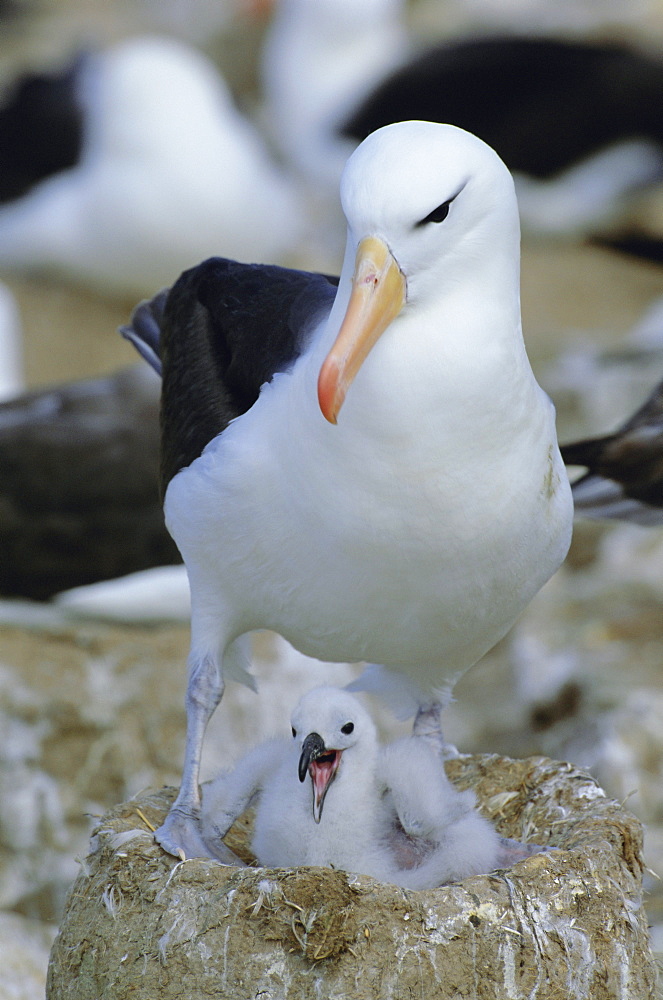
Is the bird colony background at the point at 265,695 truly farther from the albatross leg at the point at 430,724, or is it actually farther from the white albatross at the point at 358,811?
the white albatross at the point at 358,811

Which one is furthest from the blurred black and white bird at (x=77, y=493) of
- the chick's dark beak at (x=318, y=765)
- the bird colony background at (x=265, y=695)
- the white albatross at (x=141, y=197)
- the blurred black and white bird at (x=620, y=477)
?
the white albatross at (x=141, y=197)

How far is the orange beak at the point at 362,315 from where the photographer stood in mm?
2867

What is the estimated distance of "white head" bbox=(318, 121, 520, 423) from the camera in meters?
2.94

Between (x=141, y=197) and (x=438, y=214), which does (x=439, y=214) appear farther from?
(x=141, y=197)

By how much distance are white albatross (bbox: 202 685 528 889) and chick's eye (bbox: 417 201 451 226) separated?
1.43 metres

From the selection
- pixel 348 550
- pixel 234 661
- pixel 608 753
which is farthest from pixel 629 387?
pixel 348 550

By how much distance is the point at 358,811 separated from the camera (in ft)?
12.7

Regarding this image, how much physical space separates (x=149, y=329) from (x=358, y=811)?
179 centimetres

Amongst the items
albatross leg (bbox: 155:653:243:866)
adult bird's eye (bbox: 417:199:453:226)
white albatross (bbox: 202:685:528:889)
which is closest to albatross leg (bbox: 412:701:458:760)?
white albatross (bbox: 202:685:528:889)

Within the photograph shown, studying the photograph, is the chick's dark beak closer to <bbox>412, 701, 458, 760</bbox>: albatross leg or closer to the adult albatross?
the adult albatross

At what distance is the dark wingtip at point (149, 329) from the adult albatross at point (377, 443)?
0.68 m

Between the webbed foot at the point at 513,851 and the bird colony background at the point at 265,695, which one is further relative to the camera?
the bird colony background at the point at 265,695

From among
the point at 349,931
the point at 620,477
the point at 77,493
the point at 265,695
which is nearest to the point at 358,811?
the point at 349,931

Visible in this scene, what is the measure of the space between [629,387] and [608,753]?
3.28 metres
